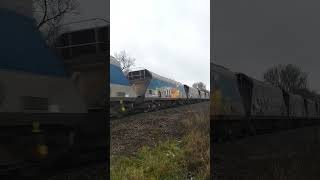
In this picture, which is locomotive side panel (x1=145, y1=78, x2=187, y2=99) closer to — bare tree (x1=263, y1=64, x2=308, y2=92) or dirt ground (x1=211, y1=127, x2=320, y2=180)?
dirt ground (x1=211, y1=127, x2=320, y2=180)

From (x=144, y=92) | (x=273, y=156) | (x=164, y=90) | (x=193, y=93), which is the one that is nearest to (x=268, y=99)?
(x=273, y=156)

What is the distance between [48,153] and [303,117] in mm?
3984

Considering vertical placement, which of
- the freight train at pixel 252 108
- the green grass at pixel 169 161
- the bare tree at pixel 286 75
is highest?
the bare tree at pixel 286 75

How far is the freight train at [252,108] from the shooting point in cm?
650

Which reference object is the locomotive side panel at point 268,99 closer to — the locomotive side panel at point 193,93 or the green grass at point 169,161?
the green grass at point 169,161

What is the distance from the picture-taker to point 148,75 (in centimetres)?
1642

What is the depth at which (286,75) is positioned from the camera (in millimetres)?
6398

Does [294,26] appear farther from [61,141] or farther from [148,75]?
[148,75]

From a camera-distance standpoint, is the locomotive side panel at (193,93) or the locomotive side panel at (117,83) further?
the locomotive side panel at (193,93)

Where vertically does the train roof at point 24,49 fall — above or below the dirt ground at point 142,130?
above

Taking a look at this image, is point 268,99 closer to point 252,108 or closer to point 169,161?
point 252,108

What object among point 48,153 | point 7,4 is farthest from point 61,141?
point 7,4

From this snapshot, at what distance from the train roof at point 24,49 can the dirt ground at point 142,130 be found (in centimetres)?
600

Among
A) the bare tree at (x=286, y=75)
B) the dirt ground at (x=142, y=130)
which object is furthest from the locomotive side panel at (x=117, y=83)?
the bare tree at (x=286, y=75)
